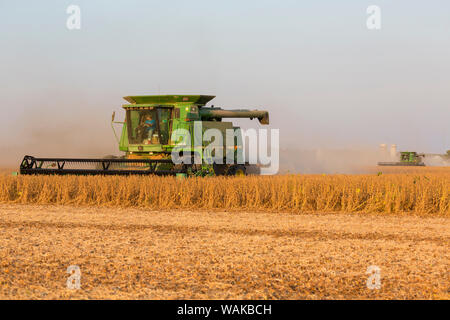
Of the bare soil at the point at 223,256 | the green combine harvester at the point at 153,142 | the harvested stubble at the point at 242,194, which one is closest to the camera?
the bare soil at the point at 223,256

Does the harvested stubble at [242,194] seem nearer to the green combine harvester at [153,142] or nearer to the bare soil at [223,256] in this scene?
the bare soil at [223,256]

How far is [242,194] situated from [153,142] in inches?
173

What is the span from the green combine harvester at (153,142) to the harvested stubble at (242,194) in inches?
62.1

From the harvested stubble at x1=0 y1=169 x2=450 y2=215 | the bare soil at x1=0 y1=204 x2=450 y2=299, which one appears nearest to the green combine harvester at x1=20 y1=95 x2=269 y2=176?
the harvested stubble at x1=0 y1=169 x2=450 y2=215

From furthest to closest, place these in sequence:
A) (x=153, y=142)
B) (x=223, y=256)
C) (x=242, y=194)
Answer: (x=153, y=142), (x=242, y=194), (x=223, y=256)

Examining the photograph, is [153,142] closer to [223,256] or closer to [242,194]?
[242,194]

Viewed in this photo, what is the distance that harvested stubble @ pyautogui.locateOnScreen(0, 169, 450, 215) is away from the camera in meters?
9.71

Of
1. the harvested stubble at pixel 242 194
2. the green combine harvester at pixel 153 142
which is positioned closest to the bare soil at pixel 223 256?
the harvested stubble at pixel 242 194

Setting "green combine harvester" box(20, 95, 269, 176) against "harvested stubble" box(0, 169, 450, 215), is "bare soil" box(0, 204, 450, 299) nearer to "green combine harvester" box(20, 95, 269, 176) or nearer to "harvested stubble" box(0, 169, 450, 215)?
"harvested stubble" box(0, 169, 450, 215)

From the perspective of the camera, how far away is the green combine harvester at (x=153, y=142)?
13.1m

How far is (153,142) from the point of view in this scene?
13805 millimetres

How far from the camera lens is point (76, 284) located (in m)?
4.32

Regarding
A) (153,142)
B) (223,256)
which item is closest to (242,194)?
(153,142)
